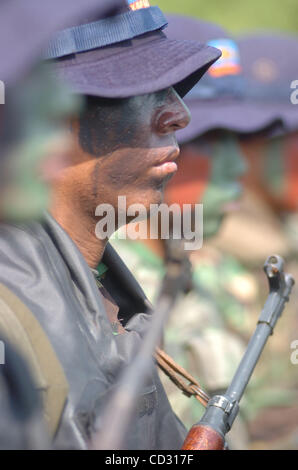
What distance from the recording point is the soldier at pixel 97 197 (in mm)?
1296

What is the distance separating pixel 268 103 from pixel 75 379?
141 inches

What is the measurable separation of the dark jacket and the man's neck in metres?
0.07

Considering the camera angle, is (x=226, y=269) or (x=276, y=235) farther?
(x=276, y=235)

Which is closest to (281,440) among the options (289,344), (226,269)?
(289,344)

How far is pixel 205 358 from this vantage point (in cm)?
313

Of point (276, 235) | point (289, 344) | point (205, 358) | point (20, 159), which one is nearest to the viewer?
point (20, 159)

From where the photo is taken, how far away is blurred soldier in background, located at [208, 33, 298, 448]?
4.06 m

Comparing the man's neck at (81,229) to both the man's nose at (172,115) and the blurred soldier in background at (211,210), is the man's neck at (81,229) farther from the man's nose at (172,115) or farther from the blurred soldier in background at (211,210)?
the blurred soldier in background at (211,210)

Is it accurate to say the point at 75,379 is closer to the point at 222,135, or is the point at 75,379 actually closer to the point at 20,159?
the point at 20,159

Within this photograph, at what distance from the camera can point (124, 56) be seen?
147cm

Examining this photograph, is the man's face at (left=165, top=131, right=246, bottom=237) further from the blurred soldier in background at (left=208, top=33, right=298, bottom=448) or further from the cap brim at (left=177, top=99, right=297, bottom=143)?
the blurred soldier in background at (left=208, top=33, right=298, bottom=448)

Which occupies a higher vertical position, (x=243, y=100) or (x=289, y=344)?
(x=243, y=100)

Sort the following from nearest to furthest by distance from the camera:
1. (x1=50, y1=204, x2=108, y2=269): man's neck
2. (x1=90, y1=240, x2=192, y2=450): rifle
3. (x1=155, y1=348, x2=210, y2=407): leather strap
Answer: (x1=90, y1=240, x2=192, y2=450): rifle → (x1=50, y1=204, x2=108, y2=269): man's neck → (x1=155, y1=348, x2=210, y2=407): leather strap

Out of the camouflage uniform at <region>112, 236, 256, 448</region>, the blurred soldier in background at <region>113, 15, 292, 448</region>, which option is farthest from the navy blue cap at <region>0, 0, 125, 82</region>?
the blurred soldier in background at <region>113, 15, 292, 448</region>
